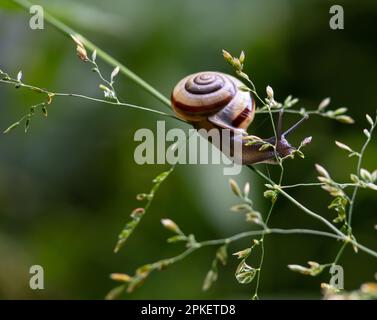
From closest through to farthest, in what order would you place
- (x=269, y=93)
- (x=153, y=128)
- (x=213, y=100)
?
(x=269, y=93) < (x=213, y=100) < (x=153, y=128)

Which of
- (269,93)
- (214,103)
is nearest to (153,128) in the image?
(214,103)

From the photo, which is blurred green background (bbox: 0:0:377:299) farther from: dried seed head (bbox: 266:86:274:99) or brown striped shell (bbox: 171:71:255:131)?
dried seed head (bbox: 266:86:274:99)

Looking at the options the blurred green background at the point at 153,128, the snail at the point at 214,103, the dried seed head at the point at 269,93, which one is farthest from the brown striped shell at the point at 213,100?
the blurred green background at the point at 153,128

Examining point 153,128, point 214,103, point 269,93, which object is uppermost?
point 153,128

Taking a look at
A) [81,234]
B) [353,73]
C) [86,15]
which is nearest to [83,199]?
[81,234]

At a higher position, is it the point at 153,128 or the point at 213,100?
the point at 153,128

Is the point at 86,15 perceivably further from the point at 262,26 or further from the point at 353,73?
the point at 353,73

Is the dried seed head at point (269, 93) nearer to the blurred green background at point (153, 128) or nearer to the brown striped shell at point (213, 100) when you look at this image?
the brown striped shell at point (213, 100)

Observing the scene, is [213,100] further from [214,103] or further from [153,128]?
[153,128]
